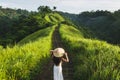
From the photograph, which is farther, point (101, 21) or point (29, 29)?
point (101, 21)

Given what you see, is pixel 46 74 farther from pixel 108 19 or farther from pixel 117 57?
pixel 108 19

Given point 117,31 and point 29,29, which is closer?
point 29,29

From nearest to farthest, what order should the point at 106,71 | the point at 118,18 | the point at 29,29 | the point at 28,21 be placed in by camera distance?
the point at 106,71 < the point at 29,29 < the point at 28,21 < the point at 118,18

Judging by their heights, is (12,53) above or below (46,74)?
above

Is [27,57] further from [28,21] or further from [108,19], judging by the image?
[108,19]

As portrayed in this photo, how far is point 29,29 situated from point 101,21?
287 ft

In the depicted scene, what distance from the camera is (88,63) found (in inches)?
672

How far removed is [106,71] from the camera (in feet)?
46.3

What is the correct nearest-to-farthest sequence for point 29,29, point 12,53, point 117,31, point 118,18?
point 12,53, point 29,29, point 117,31, point 118,18

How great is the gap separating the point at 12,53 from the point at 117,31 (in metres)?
120

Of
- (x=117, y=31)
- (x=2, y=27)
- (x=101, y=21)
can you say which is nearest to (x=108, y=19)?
(x=101, y=21)

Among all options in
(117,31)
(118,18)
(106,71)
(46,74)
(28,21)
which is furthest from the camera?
(118,18)

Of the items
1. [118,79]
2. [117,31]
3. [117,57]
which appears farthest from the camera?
[117,31]

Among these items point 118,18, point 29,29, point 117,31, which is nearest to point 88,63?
point 29,29
